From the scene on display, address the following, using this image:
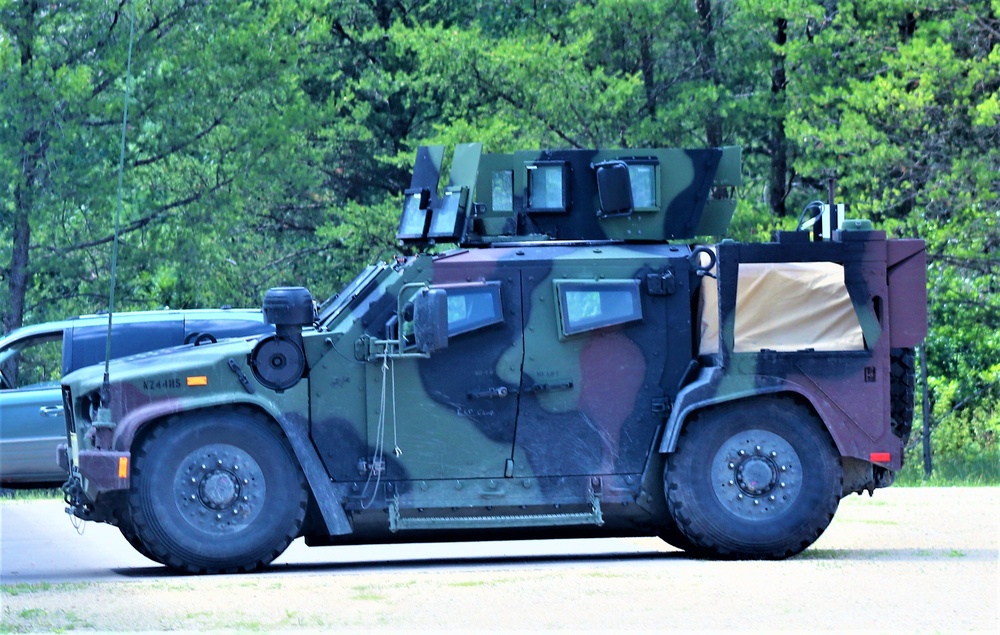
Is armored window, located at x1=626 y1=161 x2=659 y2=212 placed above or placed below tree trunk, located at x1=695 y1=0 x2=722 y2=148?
below

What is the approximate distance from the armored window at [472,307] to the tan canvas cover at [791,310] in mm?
1386

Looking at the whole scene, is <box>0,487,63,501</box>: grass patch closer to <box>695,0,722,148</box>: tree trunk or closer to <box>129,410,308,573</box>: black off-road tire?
<box>129,410,308,573</box>: black off-road tire

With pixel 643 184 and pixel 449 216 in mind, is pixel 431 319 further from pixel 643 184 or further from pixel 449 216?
pixel 643 184

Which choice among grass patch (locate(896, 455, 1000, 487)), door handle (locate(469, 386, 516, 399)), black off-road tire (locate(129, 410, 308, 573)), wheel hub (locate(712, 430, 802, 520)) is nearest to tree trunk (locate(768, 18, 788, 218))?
grass patch (locate(896, 455, 1000, 487))

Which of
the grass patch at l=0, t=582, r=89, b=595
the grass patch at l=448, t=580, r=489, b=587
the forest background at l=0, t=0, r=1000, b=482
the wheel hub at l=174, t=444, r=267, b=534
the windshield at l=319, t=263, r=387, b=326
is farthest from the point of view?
the forest background at l=0, t=0, r=1000, b=482

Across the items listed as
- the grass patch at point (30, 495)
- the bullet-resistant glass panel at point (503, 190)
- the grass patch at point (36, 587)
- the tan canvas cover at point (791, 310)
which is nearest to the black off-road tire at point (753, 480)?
the tan canvas cover at point (791, 310)

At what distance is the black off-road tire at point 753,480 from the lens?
33.8 feet

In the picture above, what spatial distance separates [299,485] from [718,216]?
11.7ft

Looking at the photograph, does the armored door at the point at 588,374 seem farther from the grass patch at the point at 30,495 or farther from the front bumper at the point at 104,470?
the grass patch at the point at 30,495

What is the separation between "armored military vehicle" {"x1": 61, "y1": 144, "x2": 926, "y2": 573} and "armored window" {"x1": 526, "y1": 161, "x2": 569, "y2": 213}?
0.70 m

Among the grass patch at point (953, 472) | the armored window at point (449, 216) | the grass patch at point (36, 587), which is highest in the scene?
the armored window at point (449, 216)

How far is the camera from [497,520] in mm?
10367

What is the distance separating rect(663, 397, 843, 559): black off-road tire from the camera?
33.8ft

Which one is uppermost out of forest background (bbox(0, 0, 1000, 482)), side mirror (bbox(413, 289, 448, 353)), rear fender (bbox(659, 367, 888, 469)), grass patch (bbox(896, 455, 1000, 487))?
forest background (bbox(0, 0, 1000, 482))
